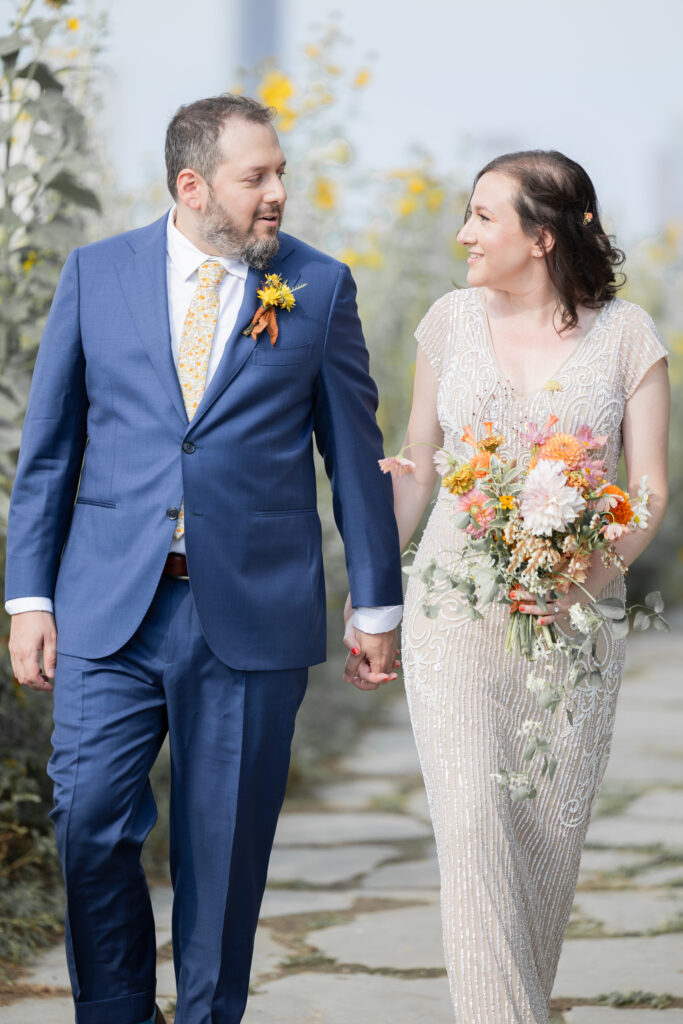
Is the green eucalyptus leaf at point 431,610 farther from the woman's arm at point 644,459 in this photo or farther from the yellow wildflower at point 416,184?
the yellow wildflower at point 416,184

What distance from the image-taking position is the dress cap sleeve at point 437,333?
3.41m

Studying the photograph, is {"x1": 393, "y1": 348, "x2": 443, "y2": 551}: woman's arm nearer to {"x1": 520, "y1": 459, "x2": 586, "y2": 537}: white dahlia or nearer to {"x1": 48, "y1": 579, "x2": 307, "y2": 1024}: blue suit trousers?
{"x1": 48, "y1": 579, "x2": 307, "y2": 1024}: blue suit trousers

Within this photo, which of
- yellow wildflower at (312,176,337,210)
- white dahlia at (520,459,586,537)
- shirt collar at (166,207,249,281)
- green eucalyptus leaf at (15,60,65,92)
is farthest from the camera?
yellow wildflower at (312,176,337,210)

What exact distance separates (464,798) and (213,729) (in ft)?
1.75

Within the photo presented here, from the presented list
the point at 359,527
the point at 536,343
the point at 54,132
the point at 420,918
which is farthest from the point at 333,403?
the point at 420,918

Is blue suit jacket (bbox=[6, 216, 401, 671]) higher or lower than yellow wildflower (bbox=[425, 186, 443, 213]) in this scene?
lower

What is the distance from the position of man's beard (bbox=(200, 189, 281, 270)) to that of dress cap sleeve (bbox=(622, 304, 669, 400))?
817 millimetres

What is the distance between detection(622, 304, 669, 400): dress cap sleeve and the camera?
3.15 metres

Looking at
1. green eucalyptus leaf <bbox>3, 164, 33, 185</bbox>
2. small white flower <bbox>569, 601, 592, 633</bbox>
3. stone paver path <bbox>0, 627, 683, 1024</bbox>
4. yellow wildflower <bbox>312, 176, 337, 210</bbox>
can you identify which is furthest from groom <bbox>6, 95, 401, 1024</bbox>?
yellow wildflower <bbox>312, 176, 337, 210</bbox>

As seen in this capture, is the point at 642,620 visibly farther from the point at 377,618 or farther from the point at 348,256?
the point at 348,256

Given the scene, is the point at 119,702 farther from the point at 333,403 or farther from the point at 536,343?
the point at 536,343

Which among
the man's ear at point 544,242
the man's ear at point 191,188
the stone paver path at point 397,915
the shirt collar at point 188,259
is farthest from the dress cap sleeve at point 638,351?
the stone paver path at point 397,915

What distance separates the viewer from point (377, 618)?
3.16 metres

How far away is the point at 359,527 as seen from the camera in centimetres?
313
